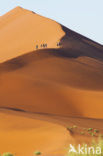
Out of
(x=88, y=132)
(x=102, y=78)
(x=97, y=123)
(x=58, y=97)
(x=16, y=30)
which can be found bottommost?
(x=16, y=30)

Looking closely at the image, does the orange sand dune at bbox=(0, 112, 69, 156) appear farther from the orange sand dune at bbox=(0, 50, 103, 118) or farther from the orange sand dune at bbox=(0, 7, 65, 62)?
the orange sand dune at bbox=(0, 7, 65, 62)

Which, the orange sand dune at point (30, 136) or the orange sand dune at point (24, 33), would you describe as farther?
the orange sand dune at point (24, 33)

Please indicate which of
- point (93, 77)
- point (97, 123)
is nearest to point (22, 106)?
point (97, 123)

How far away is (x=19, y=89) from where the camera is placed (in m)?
29.4

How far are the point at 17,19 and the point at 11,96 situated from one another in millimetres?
56717

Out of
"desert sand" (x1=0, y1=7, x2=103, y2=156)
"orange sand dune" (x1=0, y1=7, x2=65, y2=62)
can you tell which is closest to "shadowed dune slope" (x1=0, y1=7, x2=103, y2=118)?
"desert sand" (x1=0, y1=7, x2=103, y2=156)

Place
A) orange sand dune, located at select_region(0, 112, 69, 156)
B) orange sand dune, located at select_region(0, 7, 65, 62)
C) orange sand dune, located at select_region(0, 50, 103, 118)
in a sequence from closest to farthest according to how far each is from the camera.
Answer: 1. orange sand dune, located at select_region(0, 112, 69, 156)
2. orange sand dune, located at select_region(0, 50, 103, 118)
3. orange sand dune, located at select_region(0, 7, 65, 62)

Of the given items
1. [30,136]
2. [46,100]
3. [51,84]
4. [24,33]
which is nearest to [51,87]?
[51,84]

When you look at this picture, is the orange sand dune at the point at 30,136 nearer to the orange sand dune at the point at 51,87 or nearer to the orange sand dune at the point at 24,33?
the orange sand dune at the point at 51,87

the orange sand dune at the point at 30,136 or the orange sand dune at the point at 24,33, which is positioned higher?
the orange sand dune at the point at 30,136

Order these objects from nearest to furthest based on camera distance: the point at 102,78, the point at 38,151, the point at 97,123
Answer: the point at 38,151 < the point at 97,123 < the point at 102,78

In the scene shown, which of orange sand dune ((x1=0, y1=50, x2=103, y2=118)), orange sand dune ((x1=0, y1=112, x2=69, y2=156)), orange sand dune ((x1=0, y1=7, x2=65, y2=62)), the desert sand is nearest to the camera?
orange sand dune ((x1=0, y1=112, x2=69, y2=156))

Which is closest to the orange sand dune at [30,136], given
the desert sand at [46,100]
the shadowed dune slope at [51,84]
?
the desert sand at [46,100]

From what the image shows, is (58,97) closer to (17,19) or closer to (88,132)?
(88,132)
